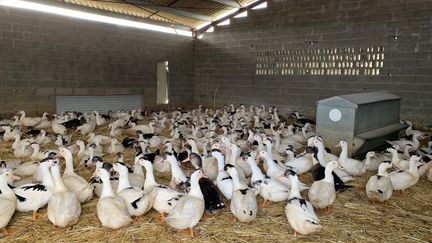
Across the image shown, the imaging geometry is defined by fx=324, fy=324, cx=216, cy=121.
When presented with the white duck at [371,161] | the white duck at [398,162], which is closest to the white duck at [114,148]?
the white duck at [371,161]

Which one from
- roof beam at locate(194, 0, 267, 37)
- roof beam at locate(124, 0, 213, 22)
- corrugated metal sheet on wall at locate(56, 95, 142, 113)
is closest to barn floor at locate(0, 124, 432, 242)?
corrugated metal sheet on wall at locate(56, 95, 142, 113)

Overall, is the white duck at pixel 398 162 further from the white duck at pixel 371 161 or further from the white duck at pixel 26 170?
the white duck at pixel 26 170

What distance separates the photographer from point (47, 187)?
4.12 meters

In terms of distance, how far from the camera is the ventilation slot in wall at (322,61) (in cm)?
1145

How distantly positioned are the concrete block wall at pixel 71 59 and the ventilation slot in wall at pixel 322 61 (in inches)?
186

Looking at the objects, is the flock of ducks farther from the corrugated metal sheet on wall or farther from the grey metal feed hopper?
the corrugated metal sheet on wall

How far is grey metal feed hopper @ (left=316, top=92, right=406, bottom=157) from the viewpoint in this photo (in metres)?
6.74

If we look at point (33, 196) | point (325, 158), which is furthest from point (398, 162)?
point (33, 196)

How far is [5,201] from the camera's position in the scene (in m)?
3.59

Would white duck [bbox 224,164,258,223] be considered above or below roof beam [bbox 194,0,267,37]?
below

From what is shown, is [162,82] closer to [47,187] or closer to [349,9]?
[349,9]

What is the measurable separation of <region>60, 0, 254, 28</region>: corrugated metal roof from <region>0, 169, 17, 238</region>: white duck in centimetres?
963

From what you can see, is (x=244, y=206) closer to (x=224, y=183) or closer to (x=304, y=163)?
(x=224, y=183)

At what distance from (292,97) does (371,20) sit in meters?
4.08
